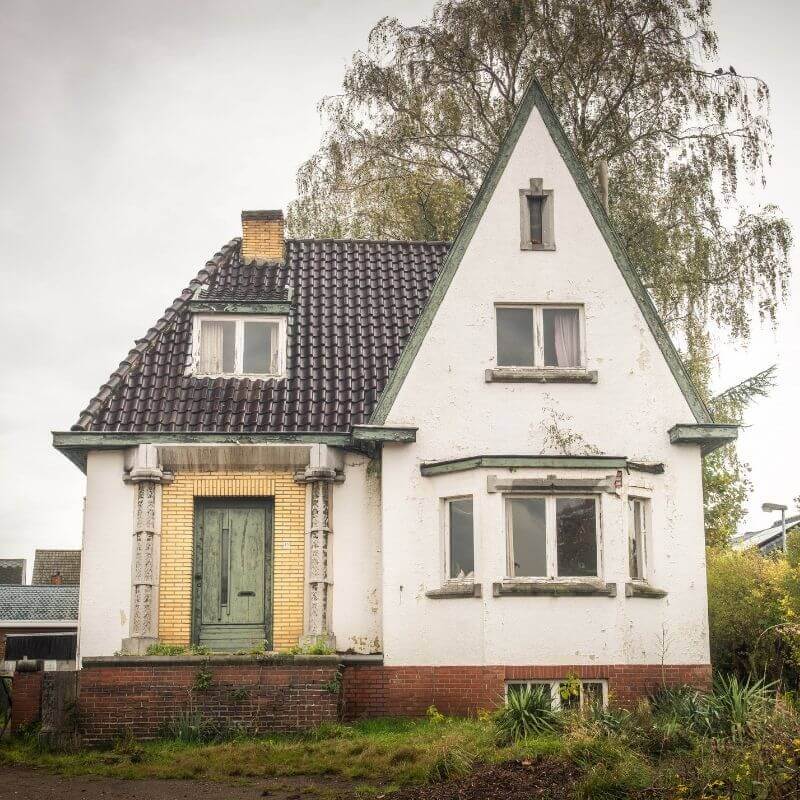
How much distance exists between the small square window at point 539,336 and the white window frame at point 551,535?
2199 millimetres

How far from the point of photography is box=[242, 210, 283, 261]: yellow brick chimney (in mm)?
21969

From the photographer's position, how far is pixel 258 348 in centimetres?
2022

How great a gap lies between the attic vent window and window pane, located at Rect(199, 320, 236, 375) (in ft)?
17.4

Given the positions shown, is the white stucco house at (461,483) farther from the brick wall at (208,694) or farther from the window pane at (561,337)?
the brick wall at (208,694)

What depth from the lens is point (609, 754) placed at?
1155cm

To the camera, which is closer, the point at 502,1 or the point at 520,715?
the point at 520,715

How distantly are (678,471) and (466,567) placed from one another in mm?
3749

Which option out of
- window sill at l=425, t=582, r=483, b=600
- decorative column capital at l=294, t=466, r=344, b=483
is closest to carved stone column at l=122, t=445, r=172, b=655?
decorative column capital at l=294, t=466, r=344, b=483

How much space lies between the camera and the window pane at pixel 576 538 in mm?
17578

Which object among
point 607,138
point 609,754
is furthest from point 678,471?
point 607,138

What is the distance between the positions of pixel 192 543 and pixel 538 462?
5.61m

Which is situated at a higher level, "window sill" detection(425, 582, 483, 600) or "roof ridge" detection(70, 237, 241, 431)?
"roof ridge" detection(70, 237, 241, 431)

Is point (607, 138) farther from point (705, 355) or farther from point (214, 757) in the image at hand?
point (214, 757)

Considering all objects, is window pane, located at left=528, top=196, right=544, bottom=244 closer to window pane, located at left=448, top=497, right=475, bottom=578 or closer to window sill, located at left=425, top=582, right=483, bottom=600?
window pane, located at left=448, top=497, right=475, bottom=578
